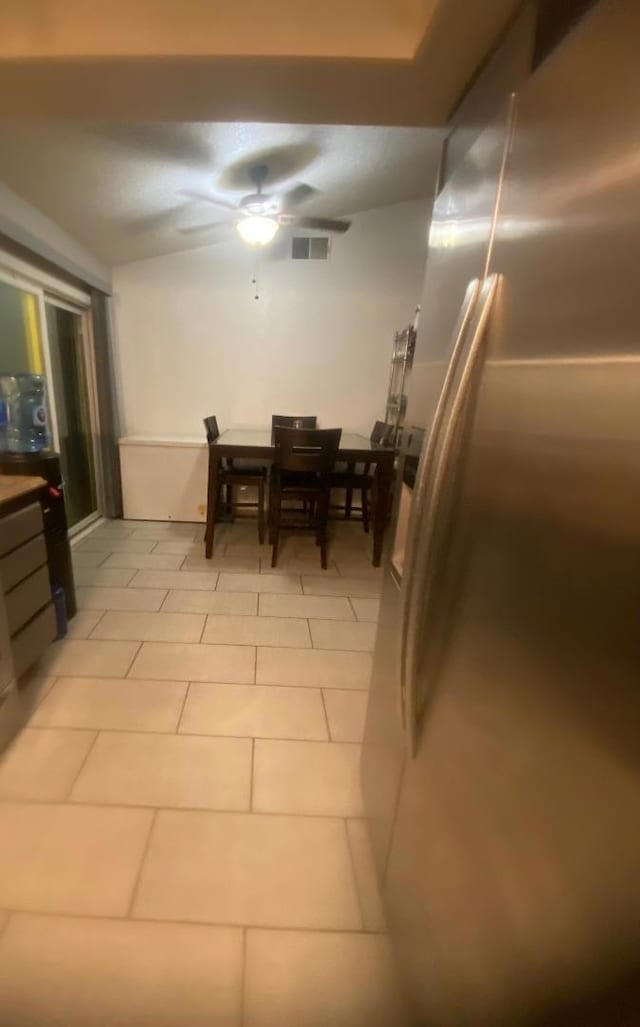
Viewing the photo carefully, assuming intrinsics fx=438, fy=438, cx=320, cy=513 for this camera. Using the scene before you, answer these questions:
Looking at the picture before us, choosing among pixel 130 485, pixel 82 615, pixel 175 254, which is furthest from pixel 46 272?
pixel 82 615

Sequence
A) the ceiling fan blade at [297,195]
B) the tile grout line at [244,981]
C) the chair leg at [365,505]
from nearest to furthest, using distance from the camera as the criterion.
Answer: the tile grout line at [244,981], the ceiling fan blade at [297,195], the chair leg at [365,505]

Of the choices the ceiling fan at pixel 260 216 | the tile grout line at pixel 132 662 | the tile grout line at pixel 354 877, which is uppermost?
the ceiling fan at pixel 260 216

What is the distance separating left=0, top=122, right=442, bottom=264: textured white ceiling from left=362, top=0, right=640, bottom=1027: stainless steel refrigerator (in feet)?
5.26

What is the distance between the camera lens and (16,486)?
168 centimetres

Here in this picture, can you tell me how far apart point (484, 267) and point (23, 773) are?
1915 mm

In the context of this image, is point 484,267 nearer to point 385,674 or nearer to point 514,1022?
point 385,674

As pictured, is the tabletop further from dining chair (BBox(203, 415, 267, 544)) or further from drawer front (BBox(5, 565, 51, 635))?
drawer front (BBox(5, 565, 51, 635))

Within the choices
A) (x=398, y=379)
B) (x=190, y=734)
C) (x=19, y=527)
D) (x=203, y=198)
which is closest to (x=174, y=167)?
(x=203, y=198)

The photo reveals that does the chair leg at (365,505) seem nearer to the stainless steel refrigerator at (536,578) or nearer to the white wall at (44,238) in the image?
the white wall at (44,238)

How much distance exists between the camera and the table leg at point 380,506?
10.5 feet

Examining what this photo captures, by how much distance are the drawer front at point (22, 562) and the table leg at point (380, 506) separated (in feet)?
6.90

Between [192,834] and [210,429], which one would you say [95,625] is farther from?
[210,429]

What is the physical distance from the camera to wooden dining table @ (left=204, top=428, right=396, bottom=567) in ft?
10.0

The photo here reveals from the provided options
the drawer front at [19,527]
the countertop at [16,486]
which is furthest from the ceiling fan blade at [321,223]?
the drawer front at [19,527]
